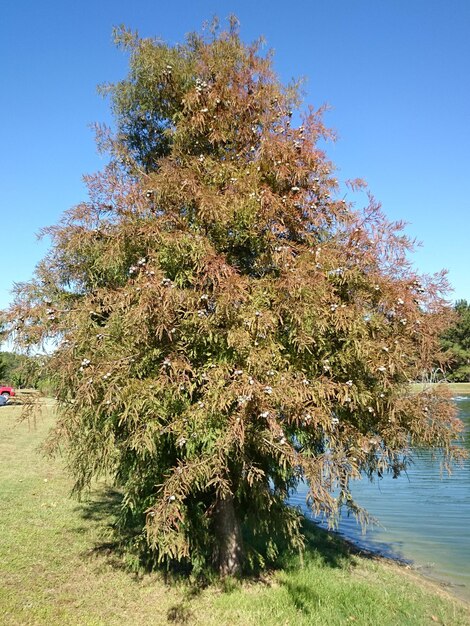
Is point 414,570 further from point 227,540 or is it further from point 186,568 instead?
point 186,568

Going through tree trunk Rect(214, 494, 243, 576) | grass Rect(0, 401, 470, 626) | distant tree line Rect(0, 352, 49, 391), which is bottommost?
grass Rect(0, 401, 470, 626)

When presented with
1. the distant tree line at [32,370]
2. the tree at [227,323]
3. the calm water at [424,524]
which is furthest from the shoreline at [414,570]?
the distant tree line at [32,370]

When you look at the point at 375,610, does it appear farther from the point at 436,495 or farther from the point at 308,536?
the point at 436,495

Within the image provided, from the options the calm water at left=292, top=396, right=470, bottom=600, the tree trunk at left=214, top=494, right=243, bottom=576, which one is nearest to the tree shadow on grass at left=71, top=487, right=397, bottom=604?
the tree trunk at left=214, top=494, right=243, bottom=576

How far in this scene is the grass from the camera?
4.92 meters

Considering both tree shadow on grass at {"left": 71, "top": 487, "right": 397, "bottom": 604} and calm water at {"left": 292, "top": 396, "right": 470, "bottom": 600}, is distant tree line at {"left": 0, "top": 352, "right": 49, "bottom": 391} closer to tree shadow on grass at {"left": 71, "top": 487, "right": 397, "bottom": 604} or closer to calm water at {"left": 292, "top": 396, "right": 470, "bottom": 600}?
tree shadow on grass at {"left": 71, "top": 487, "right": 397, "bottom": 604}

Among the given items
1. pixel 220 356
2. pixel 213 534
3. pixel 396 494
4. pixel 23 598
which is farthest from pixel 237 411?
pixel 396 494

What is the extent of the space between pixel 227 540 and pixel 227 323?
110 inches

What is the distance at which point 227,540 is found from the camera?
19.4 ft

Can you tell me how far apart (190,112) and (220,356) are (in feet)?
9.35

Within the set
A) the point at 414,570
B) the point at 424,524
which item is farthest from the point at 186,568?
the point at 424,524

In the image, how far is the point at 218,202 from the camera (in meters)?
4.99

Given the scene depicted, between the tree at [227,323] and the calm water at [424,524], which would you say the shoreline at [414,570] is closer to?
the calm water at [424,524]

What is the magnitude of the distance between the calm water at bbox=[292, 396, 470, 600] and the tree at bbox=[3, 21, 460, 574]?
227 cm
